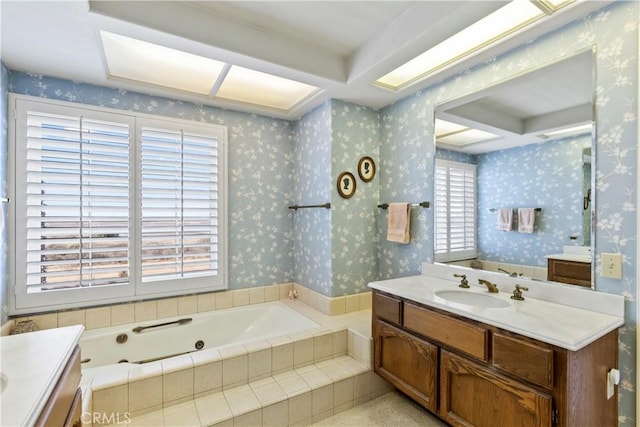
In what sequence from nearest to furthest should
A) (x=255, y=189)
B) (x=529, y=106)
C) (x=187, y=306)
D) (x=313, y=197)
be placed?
(x=529, y=106) → (x=187, y=306) → (x=313, y=197) → (x=255, y=189)

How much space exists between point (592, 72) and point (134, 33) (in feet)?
8.40

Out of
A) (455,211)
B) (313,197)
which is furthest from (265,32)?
(455,211)

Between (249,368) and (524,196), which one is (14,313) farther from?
(524,196)

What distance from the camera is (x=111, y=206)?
246 cm

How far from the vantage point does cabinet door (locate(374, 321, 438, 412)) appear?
1771 millimetres

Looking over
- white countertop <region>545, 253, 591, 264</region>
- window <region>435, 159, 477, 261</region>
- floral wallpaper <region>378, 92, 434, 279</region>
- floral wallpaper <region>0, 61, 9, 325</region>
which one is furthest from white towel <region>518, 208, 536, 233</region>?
floral wallpaper <region>0, 61, 9, 325</region>

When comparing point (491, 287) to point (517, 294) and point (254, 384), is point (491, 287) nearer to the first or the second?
point (517, 294)

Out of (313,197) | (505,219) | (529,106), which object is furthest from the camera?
(313,197)

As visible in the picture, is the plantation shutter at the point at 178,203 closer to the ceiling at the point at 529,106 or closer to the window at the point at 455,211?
the window at the point at 455,211

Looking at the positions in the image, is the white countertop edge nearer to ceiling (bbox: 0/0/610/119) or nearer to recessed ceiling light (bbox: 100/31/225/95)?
ceiling (bbox: 0/0/610/119)

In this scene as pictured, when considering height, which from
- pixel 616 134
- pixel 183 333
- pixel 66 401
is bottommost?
pixel 183 333

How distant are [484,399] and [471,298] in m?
0.62

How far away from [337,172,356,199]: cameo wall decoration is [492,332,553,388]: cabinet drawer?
1712 mm

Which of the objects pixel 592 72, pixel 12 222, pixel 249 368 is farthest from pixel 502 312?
pixel 12 222
